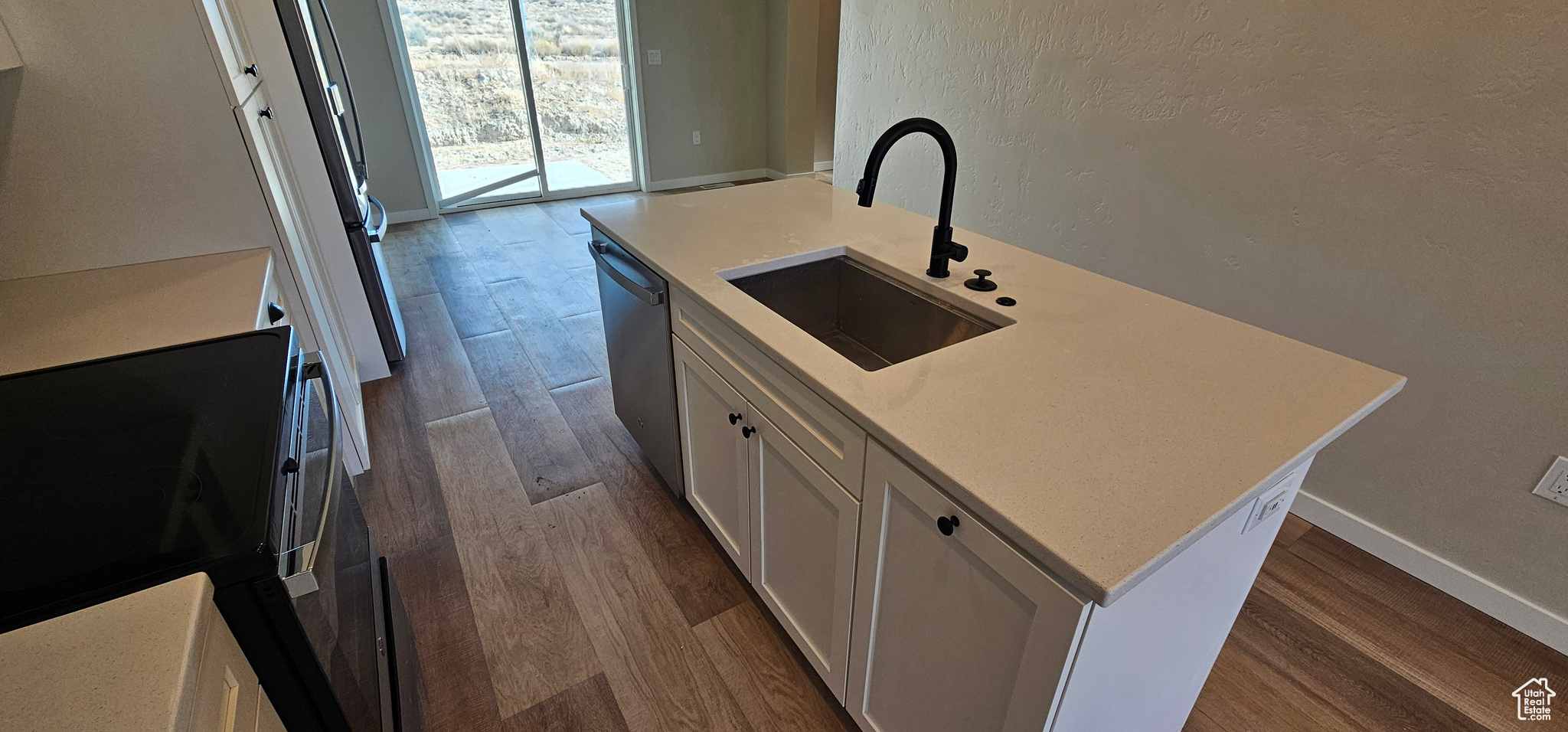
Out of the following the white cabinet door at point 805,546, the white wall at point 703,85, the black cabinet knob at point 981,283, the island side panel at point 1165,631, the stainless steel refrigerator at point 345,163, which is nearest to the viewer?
the island side panel at point 1165,631

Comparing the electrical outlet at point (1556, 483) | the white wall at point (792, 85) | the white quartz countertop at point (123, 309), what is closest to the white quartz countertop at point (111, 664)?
the white quartz countertop at point (123, 309)

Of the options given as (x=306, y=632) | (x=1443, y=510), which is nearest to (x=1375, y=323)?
(x=1443, y=510)

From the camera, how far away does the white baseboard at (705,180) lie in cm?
588

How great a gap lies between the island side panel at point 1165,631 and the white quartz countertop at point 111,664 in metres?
0.99

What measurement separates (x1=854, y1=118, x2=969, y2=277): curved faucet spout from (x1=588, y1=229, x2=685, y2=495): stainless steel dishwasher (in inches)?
23.4

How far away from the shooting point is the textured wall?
1585 mm

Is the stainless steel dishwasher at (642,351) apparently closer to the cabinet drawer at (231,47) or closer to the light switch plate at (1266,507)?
the cabinet drawer at (231,47)

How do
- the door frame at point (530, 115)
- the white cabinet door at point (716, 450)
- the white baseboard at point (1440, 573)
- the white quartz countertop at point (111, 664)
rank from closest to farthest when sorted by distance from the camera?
the white quartz countertop at point (111, 664), the white cabinet door at point (716, 450), the white baseboard at point (1440, 573), the door frame at point (530, 115)

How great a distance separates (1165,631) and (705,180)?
5.65 meters

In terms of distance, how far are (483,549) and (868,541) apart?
1386mm

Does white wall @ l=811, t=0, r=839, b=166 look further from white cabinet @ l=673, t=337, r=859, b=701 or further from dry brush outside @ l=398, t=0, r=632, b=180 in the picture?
white cabinet @ l=673, t=337, r=859, b=701

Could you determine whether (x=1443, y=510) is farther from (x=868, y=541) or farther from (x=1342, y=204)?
(x=868, y=541)

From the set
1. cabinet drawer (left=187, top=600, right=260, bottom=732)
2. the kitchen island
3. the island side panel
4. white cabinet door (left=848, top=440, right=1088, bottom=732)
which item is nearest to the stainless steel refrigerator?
the kitchen island

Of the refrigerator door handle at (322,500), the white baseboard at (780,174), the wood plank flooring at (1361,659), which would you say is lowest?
the wood plank flooring at (1361,659)
